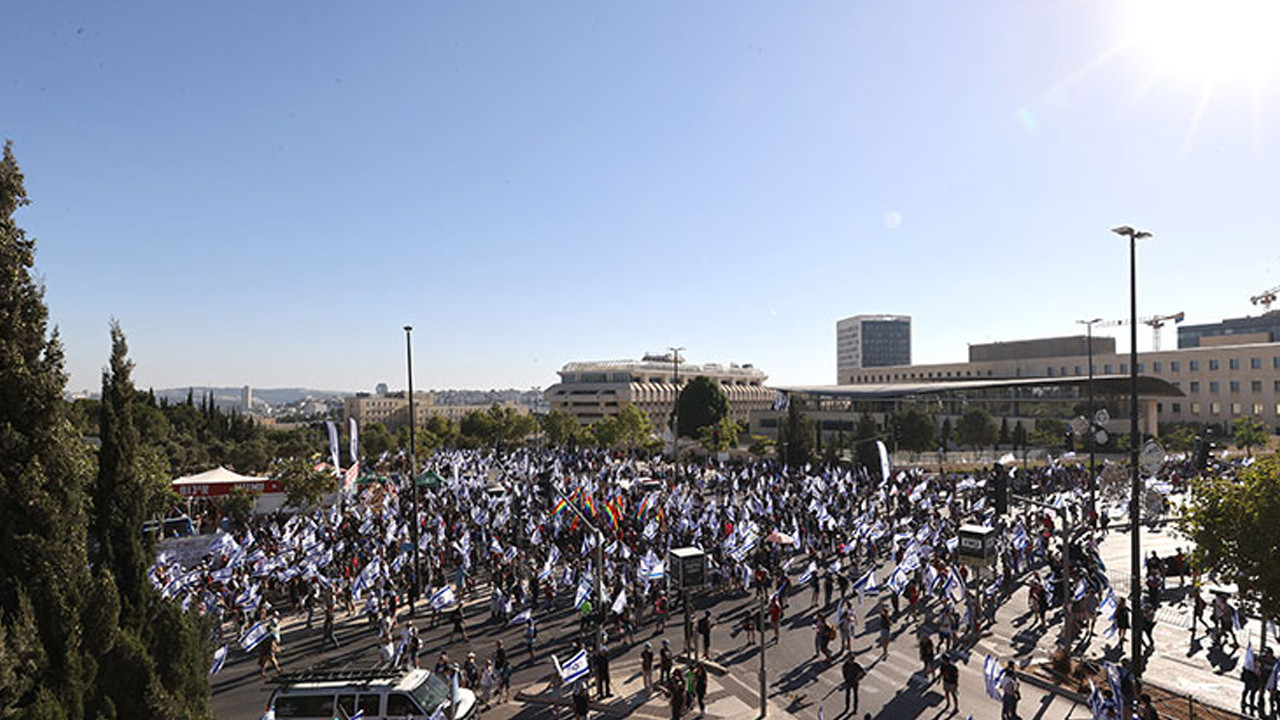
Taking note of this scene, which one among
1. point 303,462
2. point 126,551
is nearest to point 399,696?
point 126,551

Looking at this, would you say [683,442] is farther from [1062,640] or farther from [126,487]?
[126,487]

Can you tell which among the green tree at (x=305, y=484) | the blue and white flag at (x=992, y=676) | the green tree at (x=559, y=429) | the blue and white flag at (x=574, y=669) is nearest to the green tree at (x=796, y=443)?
the green tree at (x=559, y=429)

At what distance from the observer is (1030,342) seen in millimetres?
121875

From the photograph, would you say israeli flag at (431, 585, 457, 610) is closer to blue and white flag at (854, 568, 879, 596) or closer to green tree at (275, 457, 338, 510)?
blue and white flag at (854, 568, 879, 596)

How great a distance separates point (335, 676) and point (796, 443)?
175 feet

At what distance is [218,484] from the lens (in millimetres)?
38031

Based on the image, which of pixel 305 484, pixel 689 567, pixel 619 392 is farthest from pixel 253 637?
pixel 619 392

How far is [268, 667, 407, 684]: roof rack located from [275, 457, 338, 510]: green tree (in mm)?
25094

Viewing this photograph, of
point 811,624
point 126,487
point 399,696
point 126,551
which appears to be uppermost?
point 126,487

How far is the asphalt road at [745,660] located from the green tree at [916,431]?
4543 cm

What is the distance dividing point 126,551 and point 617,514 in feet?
62.2

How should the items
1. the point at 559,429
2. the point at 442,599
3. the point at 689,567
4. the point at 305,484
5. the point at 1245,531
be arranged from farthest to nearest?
the point at 559,429
the point at 305,484
the point at 442,599
the point at 689,567
the point at 1245,531

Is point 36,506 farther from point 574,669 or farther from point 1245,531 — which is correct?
point 1245,531

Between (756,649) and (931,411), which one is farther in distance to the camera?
(931,411)
